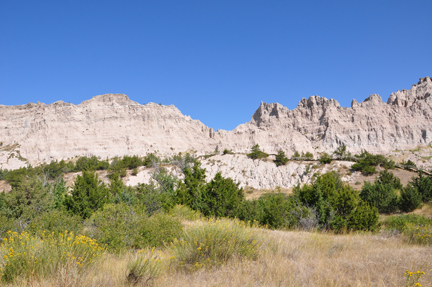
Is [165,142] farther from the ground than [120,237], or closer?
farther from the ground

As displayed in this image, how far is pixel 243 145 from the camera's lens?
66.4 metres

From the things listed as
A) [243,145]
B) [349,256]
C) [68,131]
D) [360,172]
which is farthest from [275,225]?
[68,131]

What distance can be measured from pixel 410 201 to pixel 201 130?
6208 centimetres

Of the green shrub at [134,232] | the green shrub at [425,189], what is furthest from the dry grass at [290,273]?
the green shrub at [425,189]

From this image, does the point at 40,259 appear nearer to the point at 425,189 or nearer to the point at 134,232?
the point at 134,232

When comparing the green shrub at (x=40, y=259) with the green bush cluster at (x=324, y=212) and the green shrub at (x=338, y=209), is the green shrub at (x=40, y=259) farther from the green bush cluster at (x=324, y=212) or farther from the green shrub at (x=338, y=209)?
the green shrub at (x=338, y=209)

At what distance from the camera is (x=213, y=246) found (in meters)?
4.99

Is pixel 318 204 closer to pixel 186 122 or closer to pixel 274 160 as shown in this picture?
pixel 274 160

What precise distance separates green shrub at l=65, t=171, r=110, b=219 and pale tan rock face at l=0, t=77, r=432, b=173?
4539 centimetres

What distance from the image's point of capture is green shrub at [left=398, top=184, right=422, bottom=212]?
707 inches

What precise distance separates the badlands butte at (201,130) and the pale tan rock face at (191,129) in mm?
206

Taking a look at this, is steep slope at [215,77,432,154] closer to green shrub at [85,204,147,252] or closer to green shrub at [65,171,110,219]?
green shrub at [65,171,110,219]

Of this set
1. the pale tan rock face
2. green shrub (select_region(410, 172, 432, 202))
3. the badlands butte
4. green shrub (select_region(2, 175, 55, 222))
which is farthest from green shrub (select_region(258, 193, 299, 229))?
the pale tan rock face

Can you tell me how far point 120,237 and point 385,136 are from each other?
230 ft
